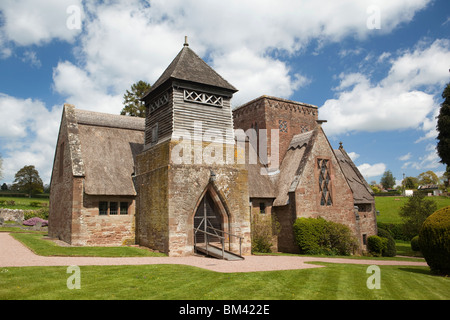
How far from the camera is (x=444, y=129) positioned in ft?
120

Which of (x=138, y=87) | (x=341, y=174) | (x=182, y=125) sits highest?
(x=138, y=87)

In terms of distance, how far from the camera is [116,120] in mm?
24344

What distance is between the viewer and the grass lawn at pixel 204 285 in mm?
8281

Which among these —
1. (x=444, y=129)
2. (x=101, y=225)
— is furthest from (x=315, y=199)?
(x=444, y=129)

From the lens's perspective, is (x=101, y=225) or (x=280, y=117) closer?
(x=101, y=225)

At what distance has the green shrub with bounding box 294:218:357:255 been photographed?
73.8 feet

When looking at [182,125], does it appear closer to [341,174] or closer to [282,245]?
[282,245]

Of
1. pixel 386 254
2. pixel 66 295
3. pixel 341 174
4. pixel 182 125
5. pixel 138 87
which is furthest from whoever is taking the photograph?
pixel 138 87

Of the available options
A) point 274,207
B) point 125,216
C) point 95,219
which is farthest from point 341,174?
point 95,219

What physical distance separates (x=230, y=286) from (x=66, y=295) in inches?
165

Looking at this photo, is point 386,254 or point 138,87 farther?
point 138,87

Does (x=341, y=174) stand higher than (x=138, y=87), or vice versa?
(x=138, y=87)

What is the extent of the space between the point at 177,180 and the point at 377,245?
19406mm

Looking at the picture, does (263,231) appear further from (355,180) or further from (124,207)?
(355,180)
